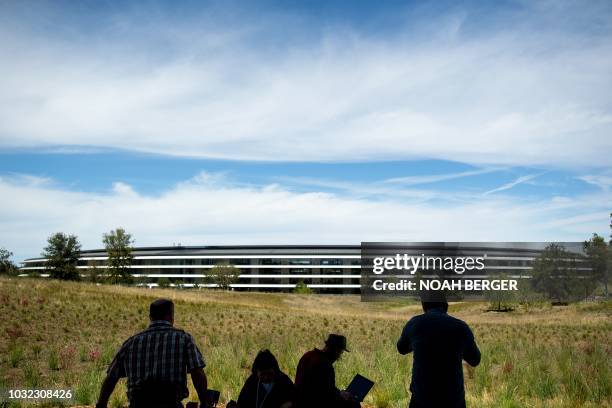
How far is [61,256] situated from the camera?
9050cm

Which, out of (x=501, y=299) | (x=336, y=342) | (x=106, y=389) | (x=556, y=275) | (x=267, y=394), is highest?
(x=336, y=342)

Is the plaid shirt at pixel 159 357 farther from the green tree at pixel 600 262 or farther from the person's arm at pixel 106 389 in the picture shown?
the green tree at pixel 600 262

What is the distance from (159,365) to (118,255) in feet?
280

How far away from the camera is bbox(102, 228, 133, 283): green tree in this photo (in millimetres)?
85375

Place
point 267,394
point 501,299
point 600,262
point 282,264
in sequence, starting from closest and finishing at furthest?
1. point 267,394
2. point 501,299
3. point 600,262
4. point 282,264

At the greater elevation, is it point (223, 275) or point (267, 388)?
point (267, 388)

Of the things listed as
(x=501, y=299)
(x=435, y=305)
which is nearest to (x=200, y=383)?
(x=435, y=305)

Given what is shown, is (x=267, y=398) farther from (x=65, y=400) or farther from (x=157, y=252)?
(x=157, y=252)

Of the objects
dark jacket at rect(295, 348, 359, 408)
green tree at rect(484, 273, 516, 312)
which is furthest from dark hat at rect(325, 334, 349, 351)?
green tree at rect(484, 273, 516, 312)

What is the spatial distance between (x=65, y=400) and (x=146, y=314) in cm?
2114

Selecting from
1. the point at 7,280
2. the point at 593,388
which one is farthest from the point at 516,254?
the point at 593,388

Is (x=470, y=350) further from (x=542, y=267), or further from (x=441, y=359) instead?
(x=542, y=267)

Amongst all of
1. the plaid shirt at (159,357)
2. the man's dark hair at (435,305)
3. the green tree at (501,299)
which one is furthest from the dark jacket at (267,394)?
the green tree at (501,299)

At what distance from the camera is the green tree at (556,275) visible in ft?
220
